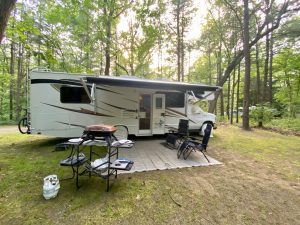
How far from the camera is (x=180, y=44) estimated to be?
14500 millimetres

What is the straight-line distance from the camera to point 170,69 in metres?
19.0

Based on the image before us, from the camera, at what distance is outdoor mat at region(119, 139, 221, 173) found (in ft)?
14.4

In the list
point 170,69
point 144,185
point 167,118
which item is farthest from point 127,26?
point 144,185

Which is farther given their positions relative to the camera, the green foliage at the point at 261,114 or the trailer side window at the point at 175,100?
the green foliage at the point at 261,114

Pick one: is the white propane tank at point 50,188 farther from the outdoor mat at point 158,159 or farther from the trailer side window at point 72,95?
the trailer side window at point 72,95

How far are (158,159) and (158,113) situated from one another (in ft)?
10.1

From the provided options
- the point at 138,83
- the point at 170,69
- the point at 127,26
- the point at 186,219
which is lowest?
the point at 186,219

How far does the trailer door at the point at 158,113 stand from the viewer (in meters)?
7.67

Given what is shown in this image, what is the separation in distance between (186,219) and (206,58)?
62.7ft

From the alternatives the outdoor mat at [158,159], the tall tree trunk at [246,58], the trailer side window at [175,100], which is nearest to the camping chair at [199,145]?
the outdoor mat at [158,159]

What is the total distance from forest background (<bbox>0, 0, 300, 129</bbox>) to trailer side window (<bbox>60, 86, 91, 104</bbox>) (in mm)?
3504

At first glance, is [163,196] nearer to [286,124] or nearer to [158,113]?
[158,113]

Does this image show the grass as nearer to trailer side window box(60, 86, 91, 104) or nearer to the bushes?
the bushes

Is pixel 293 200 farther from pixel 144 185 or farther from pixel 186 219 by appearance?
pixel 144 185
